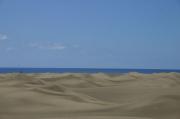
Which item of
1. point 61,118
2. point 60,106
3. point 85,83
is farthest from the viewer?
point 85,83

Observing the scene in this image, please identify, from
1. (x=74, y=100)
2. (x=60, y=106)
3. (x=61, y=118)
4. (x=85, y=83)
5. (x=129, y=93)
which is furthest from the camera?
(x=85, y=83)

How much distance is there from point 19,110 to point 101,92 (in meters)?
0.66

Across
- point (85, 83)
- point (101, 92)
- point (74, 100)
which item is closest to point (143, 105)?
point (74, 100)

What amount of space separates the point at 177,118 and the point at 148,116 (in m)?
0.13

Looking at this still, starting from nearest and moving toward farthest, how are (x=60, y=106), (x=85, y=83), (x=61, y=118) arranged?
(x=61, y=118) → (x=60, y=106) → (x=85, y=83)

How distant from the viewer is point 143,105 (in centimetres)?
132

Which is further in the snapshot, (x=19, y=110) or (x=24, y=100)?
(x=24, y=100)

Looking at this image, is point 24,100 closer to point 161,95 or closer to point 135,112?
point 135,112

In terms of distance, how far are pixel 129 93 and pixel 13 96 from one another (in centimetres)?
72

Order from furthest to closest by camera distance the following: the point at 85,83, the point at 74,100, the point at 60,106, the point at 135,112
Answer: the point at 85,83 < the point at 74,100 < the point at 60,106 < the point at 135,112

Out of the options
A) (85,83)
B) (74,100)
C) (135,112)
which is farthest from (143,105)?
(85,83)

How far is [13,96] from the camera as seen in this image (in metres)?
1.47

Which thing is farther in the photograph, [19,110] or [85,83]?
[85,83]

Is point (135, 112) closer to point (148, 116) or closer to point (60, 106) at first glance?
point (148, 116)
